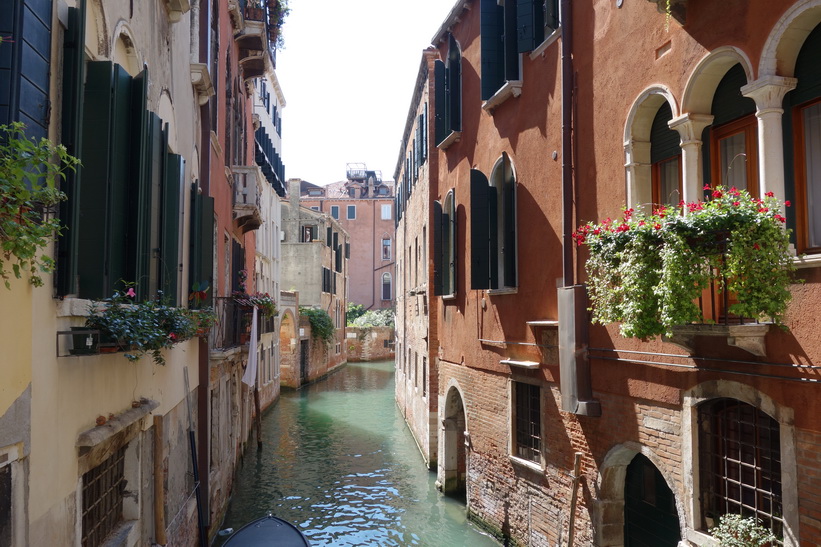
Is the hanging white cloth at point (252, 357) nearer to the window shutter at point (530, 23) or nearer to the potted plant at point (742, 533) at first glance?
the window shutter at point (530, 23)

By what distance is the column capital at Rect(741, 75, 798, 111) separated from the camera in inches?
197

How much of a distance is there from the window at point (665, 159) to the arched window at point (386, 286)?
50895 mm

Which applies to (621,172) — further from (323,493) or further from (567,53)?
(323,493)

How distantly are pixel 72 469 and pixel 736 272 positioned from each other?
14.9 ft

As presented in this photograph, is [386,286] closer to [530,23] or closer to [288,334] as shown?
[288,334]

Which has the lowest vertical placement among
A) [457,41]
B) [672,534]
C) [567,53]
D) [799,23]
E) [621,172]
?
[672,534]

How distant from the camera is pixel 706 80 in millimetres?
5887

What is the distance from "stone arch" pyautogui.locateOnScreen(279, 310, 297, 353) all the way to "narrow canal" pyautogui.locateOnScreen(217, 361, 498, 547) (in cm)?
676

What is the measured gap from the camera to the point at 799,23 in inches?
191

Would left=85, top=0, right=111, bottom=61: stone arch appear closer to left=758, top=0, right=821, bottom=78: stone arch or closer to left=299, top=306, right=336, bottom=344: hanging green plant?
left=758, top=0, right=821, bottom=78: stone arch

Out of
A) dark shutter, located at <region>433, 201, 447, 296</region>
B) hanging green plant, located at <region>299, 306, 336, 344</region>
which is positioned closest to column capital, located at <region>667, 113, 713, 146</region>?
dark shutter, located at <region>433, 201, 447, 296</region>

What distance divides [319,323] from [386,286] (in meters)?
22.1

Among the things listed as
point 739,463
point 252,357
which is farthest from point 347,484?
point 739,463

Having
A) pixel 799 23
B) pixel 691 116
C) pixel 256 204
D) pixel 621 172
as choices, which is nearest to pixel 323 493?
pixel 256 204
